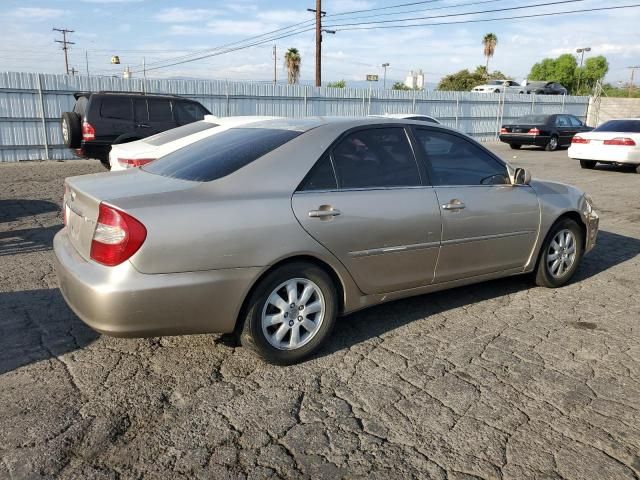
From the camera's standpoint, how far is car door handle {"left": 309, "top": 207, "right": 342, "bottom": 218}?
11.6 feet

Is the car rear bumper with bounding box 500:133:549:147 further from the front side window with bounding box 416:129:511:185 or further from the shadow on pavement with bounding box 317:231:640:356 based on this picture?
the front side window with bounding box 416:129:511:185

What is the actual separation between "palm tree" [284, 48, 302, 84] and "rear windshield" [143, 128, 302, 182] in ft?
165

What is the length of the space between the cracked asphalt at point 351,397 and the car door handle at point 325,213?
975mm

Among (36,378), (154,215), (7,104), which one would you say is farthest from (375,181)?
(7,104)

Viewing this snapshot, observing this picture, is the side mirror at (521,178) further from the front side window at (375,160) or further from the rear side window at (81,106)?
the rear side window at (81,106)

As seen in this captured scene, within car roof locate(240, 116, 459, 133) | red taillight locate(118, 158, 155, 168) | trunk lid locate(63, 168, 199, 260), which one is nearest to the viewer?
trunk lid locate(63, 168, 199, 260)

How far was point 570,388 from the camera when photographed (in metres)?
3.43

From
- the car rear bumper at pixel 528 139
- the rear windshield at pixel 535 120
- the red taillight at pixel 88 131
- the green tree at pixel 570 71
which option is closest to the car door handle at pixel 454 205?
the red taillight at pixel 88 131

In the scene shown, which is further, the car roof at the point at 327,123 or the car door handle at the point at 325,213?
the car roof at the point at 327,123

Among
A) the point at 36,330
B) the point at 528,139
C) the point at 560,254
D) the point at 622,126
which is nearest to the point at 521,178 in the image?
the point at 560,254

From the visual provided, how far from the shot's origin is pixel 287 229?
3.42 metres

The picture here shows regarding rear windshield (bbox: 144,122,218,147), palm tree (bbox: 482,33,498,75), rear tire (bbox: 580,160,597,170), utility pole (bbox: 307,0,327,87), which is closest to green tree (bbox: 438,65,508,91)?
palm tree (bbox: 482,33,498,75)

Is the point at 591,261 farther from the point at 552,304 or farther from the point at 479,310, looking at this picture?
the point at 479,310

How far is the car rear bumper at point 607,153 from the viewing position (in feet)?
47.7
